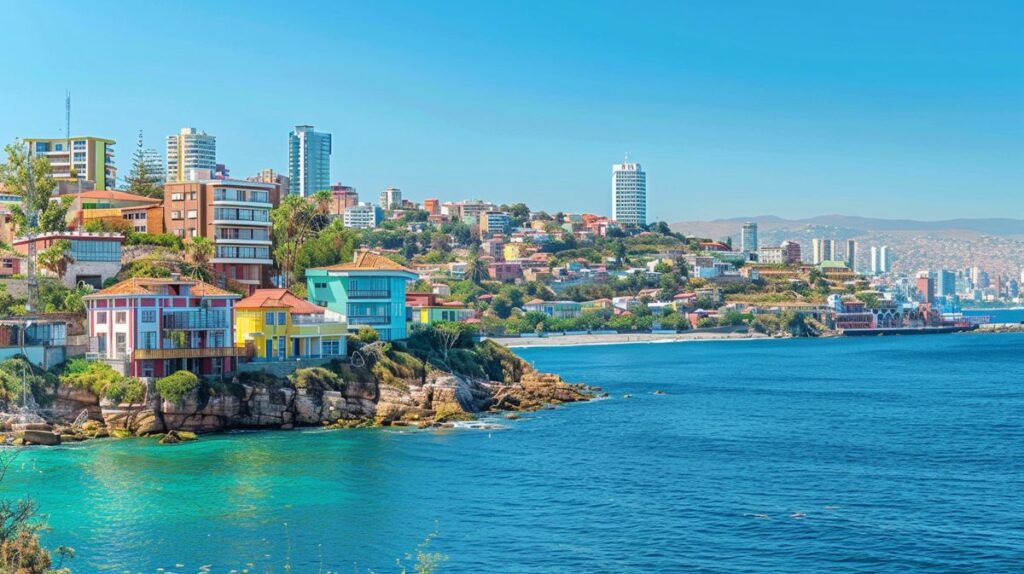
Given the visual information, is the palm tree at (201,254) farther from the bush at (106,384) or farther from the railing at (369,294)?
the bush at (106,384)

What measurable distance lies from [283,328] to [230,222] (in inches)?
669

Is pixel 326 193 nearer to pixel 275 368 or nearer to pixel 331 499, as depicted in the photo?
pixel 275 368

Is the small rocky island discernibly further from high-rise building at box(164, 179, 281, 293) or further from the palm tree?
high-rise building at box(164, 179, 281, 293)

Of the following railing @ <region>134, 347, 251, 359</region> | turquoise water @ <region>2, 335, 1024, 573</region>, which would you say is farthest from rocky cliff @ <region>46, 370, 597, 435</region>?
turquoise water @ <region>2, 335, 1024, 573</region>

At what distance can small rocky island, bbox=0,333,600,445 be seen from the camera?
190ft

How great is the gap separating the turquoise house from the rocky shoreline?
6.87 metres

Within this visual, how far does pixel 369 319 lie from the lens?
249ft

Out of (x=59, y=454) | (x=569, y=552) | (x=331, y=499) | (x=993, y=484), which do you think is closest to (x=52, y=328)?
(x=59, y=454)

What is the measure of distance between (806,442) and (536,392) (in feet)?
78.9

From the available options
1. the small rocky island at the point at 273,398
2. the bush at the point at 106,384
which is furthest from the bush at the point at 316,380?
the bush at the point at 106,384

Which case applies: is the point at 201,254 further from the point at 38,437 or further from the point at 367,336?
the point at 38,437

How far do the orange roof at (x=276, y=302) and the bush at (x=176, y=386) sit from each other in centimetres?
751

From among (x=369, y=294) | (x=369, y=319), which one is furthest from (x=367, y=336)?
(x=369, y=294)

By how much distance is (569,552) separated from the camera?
119ft
